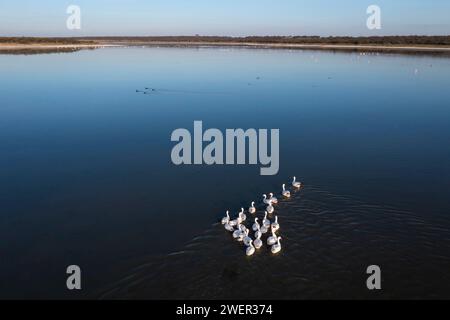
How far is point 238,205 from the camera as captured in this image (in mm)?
17375

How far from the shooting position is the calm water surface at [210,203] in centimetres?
1249

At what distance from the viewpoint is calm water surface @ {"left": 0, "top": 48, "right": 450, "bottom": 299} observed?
12.5m

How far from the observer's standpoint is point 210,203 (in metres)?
17.4

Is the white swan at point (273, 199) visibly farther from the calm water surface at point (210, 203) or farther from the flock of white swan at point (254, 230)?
the calm water surface at point (210, 203)

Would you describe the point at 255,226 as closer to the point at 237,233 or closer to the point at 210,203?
the point at 237,233

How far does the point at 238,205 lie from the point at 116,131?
45.8 feet

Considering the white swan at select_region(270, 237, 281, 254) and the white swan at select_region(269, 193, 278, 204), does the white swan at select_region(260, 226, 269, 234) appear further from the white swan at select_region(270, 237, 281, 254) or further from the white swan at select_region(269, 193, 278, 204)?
the white swan at select_region(269, 193, 278, 204)

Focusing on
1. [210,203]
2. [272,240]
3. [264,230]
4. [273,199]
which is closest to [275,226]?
[264,230]

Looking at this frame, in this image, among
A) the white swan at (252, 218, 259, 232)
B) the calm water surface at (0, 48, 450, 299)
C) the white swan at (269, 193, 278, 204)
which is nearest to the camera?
the calm water surface at (0, 48, 450, 299)

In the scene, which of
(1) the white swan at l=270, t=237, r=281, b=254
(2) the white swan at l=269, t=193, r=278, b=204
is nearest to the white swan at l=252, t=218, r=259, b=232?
(1) the white swan at l=270, t=237, r=281, b=254

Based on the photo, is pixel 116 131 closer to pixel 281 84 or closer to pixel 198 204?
pixel 198 204
